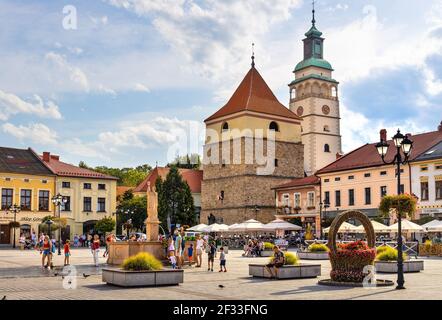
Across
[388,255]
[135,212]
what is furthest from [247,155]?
[388,255]

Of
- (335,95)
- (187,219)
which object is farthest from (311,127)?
(187,219)

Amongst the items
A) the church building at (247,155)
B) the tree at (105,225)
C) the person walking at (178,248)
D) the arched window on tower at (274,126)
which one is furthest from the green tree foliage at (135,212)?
the person walking at (178,248)

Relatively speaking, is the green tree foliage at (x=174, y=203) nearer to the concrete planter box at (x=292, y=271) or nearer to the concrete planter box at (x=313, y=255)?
the concrete planter box at (x=313, y=255)

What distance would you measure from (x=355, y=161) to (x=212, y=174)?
25962mm

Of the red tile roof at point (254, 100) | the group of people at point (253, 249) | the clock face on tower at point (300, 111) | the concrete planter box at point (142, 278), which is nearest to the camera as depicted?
the concrete planter box at point (142, 278)

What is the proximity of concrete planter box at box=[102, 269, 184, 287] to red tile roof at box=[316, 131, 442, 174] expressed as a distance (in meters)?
37.0

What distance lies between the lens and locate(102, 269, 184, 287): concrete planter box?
1844 cm

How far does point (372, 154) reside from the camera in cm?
5784

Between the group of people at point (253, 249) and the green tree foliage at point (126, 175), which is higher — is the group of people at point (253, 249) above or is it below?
below

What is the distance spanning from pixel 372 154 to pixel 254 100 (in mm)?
24166

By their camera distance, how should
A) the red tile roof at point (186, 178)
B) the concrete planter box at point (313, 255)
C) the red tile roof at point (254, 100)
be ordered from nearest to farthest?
1. the concrete planter box at point (313, 255)
2. the red tile roof at point (254, 100)
3. the red tile roof at point (186, 178)

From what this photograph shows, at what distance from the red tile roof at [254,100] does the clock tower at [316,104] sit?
10472mm

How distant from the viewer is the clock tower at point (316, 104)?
89438 millimetres

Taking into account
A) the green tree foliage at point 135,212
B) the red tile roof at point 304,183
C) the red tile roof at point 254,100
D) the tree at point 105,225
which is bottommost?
the tree at point 105,225
